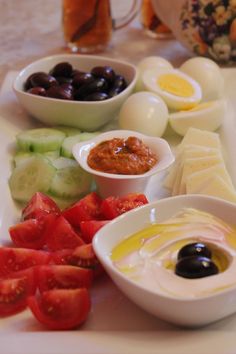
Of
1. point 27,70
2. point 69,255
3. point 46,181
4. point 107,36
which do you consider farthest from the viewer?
point 107,36

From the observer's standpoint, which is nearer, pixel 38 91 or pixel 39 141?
pixel 39 141

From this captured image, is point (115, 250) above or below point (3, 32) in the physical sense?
above

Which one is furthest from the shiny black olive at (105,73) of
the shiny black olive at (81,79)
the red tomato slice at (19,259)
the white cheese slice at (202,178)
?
the red tomato slice at (19,259)

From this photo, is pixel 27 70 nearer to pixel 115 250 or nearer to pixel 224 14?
pixel 224 14

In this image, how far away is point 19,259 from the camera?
47.2 inches

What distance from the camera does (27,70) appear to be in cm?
195

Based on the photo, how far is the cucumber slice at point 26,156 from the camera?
162cm

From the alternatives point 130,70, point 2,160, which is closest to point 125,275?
point 2,160

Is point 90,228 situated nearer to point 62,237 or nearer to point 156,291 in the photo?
point 62,237

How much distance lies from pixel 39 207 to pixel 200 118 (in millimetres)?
653

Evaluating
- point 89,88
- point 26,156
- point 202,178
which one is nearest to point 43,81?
point 89,88

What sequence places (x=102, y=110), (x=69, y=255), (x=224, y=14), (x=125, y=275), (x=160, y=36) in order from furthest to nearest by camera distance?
(x=160, y=36) < (x=224, y=14) < (x=102, y=110) < (x=69, y=255) < (x=125, y=275)

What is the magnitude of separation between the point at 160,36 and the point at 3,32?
72 centimetres

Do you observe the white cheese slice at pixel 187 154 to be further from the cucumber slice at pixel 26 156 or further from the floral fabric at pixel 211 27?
the floral fabric at pixel 211 27
